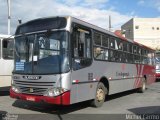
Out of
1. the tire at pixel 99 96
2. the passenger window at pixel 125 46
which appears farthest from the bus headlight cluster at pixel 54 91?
the passenger window at pixel 125 46

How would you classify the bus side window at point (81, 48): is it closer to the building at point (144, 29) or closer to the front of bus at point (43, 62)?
the front of bus at point (43, 62)

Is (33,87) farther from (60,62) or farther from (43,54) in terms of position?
(60,62)

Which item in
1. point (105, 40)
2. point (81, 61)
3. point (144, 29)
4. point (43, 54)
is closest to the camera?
point (43, 54)

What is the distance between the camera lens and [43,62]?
10.2 metres

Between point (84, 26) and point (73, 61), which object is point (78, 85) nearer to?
point (73, 61)

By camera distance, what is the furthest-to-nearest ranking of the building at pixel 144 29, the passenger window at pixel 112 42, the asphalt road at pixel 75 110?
1. the building at pixel 144 29
2. the passenger window at pixel 112 42
3. the asphalt road at pixel 75 110

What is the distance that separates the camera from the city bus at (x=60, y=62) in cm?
996

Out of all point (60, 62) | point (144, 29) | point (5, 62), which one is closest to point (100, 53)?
point (60, 62)

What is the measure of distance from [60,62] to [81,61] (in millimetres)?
985

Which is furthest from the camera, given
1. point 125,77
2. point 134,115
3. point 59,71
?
point 125,77

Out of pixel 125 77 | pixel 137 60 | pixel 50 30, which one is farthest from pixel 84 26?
pixel 137 60

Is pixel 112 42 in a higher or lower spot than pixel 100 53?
higher

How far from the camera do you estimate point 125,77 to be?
15203 mm

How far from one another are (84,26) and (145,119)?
3.67 metres
